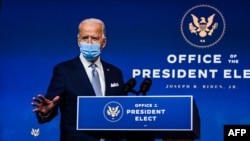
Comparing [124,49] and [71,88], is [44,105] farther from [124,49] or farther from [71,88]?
[124,49]

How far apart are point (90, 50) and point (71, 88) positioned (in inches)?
17.7

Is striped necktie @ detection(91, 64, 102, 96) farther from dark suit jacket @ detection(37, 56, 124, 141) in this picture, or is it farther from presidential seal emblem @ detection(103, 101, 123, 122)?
presidential seal emblem @ detection(103, 101, 123, 122)

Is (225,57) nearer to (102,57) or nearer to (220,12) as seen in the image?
(220,12)

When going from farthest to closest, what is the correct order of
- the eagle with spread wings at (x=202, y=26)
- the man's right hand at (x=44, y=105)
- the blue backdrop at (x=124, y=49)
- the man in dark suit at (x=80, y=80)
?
the eagle with spread wings at (x=202, y=26) → the man in dark suit at (x=80, y=80) → the blue backdrop at (x=124, y=49) → the man's right hand at (x=44, y=105)

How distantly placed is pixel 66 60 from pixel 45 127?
0.72m

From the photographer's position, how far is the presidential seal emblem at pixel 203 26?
21.9ft

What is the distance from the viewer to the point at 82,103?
164 inches

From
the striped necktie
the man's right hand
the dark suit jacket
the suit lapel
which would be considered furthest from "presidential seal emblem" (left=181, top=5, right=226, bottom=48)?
the man's right hand

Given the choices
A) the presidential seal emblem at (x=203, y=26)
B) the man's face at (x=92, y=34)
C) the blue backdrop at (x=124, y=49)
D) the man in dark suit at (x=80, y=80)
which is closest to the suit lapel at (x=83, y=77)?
the man in dark suit at (x=80, y=80)

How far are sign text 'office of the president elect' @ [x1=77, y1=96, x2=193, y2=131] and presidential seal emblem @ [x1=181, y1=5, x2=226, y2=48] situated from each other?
268cm

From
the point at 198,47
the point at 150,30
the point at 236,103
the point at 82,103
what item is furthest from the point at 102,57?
the point at 82,103

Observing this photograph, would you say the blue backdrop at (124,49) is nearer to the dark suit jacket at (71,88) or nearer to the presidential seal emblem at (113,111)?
the dark suit jacket at (71,88)

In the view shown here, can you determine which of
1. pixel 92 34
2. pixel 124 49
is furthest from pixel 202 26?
pixel 92 34

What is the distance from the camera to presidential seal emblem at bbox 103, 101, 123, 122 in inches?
160
